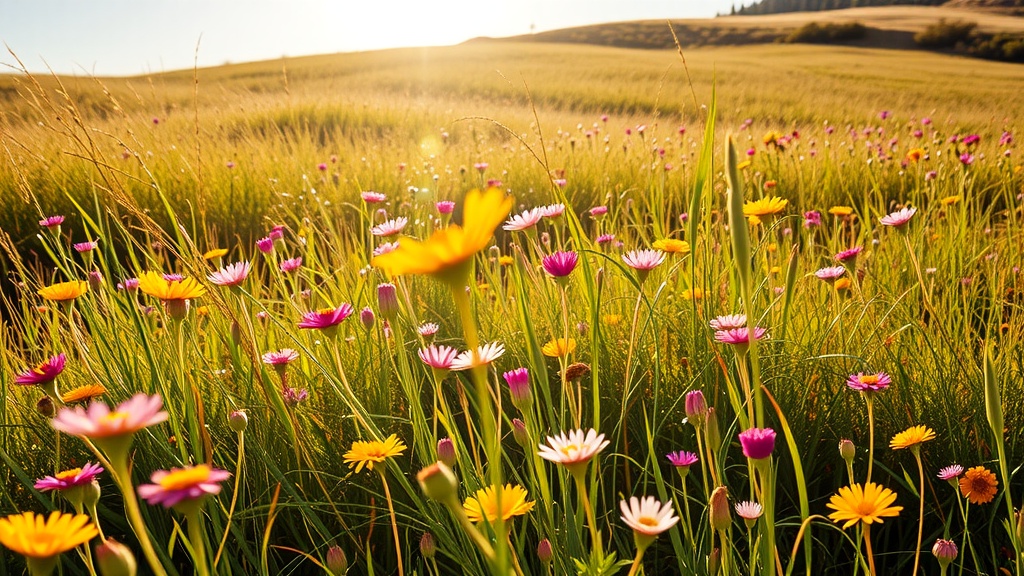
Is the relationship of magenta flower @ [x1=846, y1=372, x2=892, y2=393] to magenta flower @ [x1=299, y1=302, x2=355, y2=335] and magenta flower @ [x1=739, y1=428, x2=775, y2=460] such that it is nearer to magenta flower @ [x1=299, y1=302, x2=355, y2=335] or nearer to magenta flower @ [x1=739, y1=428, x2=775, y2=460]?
magenta flower @ [x1=739, y1=428, x2=775, y2=460]

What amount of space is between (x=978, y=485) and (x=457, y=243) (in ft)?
3.03

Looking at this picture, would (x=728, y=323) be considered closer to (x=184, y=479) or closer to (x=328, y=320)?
(x=328, y=320)

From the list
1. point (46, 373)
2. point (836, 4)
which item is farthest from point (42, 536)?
point (836, 4)

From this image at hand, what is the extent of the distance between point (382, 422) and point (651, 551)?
545 mm

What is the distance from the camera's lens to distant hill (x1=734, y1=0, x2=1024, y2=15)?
128 ft

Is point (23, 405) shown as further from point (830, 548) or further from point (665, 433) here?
point (830, 548)

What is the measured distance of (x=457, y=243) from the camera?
15.5 inches

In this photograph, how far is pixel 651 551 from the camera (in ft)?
3.71

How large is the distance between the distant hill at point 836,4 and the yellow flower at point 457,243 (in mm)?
46860

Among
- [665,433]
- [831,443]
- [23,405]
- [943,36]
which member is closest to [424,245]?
[665,433]

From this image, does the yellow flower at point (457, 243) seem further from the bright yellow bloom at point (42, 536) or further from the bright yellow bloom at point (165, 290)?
the bright yellow bloom at point (165, 290)

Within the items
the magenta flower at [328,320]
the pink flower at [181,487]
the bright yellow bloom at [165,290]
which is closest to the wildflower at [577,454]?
the pink flower at [181,487]

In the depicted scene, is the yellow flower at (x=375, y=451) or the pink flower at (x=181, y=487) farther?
the yellow flower at (x=375, y=451)

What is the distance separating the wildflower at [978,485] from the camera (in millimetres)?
920
